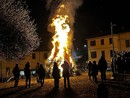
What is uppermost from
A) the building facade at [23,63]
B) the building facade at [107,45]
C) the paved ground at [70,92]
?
the building facade at [107,45]

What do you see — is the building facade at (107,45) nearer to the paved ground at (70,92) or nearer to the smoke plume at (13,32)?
the smoke plume at (13,32)

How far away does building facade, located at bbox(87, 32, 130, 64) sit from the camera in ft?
196

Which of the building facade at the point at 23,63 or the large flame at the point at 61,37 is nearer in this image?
the large flame at the point at 61,37

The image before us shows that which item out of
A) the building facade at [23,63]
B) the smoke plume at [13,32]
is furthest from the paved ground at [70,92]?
the building facade at [23,63]

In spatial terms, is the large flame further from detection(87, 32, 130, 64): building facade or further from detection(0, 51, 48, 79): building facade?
detection(87, 32, 130, 64): building facade

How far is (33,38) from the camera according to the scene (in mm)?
39000

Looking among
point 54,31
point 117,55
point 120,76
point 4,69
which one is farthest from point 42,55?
Answer: point 120,76

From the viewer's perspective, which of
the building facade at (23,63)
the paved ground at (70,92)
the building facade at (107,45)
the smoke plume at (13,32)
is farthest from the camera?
the building facade at (107,45)

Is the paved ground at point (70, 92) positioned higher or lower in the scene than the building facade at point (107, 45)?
lower

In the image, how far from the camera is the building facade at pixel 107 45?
2349 inches

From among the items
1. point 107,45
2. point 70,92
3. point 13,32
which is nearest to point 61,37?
point 13,32

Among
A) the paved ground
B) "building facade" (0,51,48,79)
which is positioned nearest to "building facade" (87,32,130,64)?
"building facade" (0,51,48,79)

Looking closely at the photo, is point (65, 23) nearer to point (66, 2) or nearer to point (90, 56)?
point (66, 2)

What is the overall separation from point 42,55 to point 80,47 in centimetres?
2464
